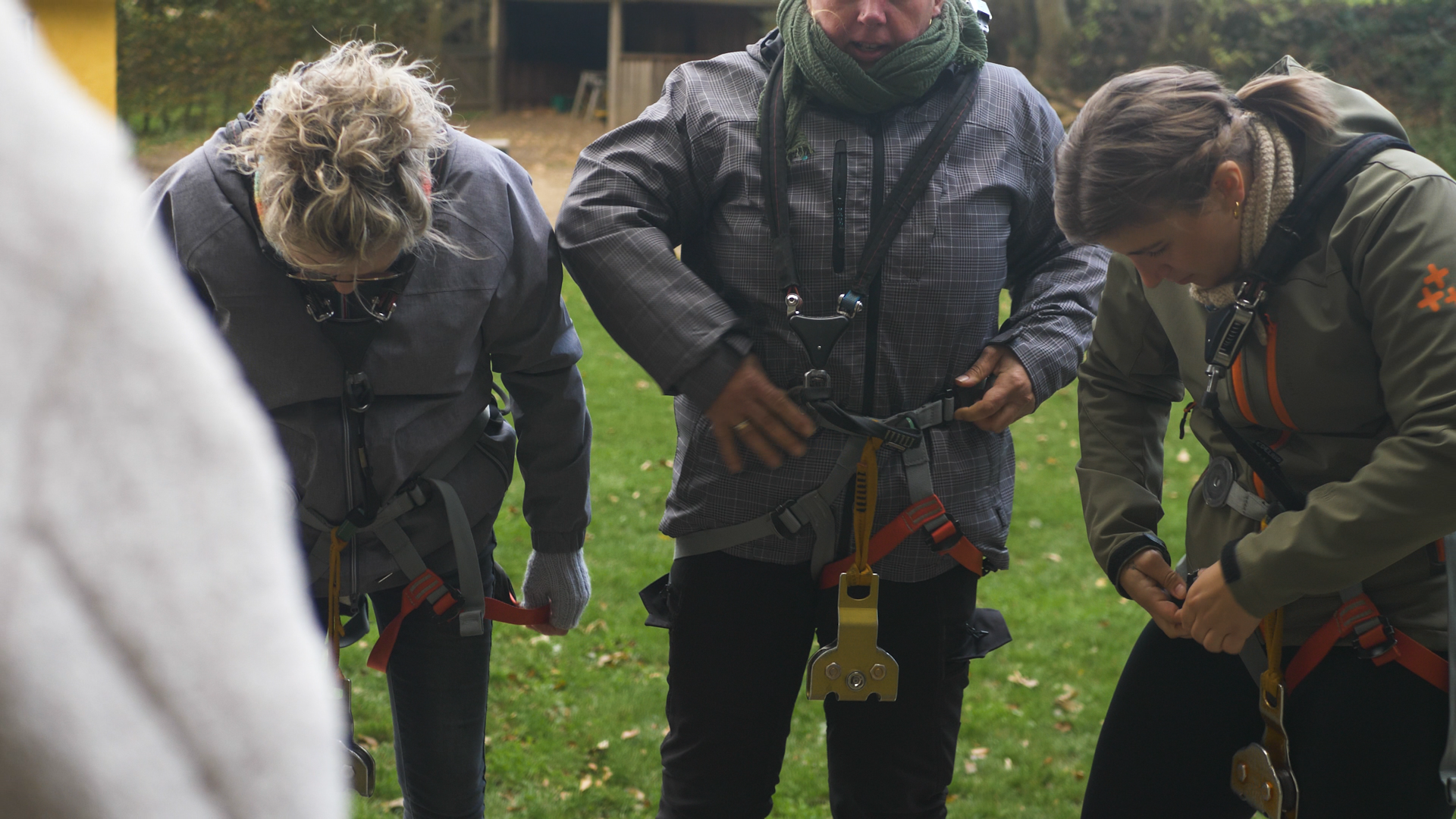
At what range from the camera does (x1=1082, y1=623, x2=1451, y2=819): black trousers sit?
1916mm

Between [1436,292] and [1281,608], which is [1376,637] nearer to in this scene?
[1281,608]

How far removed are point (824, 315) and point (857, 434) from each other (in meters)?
0.24

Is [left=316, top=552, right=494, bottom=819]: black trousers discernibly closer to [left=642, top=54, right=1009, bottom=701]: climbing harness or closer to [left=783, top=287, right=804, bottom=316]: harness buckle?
[left=642, top=54, right=1009, bottom=701]: climbing harness

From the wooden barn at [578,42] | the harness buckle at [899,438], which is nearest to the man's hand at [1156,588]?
the harness buckle at [899,438]

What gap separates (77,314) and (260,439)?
0.09 m

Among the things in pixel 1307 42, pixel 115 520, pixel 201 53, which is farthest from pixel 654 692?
pixel 1307 42

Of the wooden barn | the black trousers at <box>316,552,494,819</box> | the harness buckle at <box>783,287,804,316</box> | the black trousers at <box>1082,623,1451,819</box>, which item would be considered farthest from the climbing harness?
the wooden barn

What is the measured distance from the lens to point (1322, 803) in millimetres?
1976

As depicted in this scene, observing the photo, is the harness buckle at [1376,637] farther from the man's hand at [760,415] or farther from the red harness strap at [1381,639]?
the man's hand at [760,415]

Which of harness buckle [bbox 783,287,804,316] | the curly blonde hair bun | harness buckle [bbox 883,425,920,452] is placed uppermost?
the curly blonde hair bun

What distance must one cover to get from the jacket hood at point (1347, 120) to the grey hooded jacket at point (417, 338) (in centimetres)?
138

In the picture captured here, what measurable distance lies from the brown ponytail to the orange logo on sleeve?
0.32 metres

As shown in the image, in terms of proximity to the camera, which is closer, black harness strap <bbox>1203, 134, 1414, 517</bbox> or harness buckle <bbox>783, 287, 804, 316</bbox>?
black harness strap <bbox>1203, 134, 1414, 517</bbox>

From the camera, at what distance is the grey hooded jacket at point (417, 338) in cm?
207
